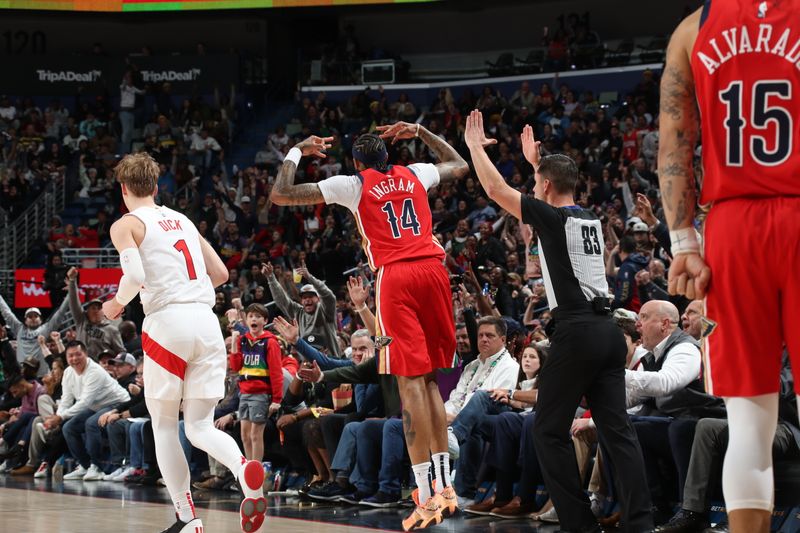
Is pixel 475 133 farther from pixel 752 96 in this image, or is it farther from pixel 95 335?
pixel 95 335

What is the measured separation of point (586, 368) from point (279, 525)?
2.98m

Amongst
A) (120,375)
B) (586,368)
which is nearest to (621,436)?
(586,368)

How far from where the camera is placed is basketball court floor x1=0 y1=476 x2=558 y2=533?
24.4 feet

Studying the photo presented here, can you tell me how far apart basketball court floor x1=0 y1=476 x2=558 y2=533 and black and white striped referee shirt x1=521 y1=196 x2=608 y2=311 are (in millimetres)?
2254

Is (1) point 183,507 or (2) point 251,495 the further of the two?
(1) point 183,507

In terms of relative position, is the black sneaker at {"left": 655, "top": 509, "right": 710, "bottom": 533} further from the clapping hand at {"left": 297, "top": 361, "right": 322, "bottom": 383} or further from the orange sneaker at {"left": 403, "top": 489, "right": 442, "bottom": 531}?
the clapping hand at {"left": 297, "top": 361, "right": 322, "bottom": 383}

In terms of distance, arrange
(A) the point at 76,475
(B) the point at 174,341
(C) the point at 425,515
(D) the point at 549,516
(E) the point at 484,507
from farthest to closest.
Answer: (A) the point at 76,475, (E) the point at 484,507, (D) the point at 549,516, (C) the point at 425,515, (B) the point at 174,341

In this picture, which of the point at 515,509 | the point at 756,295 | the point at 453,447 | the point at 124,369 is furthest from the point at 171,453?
the point at 124,369

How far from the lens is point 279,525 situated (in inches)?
298

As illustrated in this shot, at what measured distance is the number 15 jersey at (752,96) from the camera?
344 centimetres

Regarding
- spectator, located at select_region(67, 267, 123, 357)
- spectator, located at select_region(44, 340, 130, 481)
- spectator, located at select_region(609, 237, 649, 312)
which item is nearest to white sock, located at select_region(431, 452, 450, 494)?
spectator, located at select_region(609, 237, 649, 312)

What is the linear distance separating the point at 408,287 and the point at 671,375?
1827 mm

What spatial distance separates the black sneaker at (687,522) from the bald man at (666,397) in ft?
1.37

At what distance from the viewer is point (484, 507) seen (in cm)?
823
